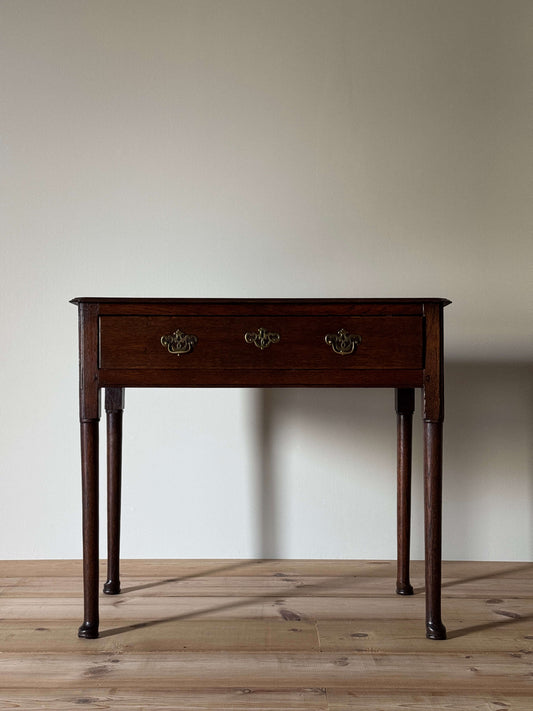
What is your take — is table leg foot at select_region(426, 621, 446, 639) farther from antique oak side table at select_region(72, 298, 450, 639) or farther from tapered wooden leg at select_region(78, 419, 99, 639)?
tapered wooden leg at select_region(78, 419, 99, 639)

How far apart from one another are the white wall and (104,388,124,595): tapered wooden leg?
0.34 metres

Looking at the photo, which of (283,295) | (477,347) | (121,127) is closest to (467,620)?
(477,347)

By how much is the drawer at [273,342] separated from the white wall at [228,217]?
0.72 meters

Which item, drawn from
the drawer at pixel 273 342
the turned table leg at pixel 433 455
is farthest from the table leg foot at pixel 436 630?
the drawer at pixel 273 342

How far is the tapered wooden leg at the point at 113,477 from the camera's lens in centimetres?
207

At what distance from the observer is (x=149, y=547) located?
2.42m

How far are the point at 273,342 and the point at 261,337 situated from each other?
0.03 meters

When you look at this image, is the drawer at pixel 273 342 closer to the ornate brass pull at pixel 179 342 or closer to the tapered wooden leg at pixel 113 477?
the ornate brass pull at pixel 179 342

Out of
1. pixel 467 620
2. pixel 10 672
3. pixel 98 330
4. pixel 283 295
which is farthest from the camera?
pixel 283 295

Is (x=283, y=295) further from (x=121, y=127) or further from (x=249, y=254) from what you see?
(x=121, y=127)

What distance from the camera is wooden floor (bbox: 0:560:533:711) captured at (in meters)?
1.41

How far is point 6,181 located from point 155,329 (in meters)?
1.04

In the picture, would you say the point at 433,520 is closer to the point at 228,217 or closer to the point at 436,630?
the point at 436,630

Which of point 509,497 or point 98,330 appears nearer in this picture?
point 98,330
